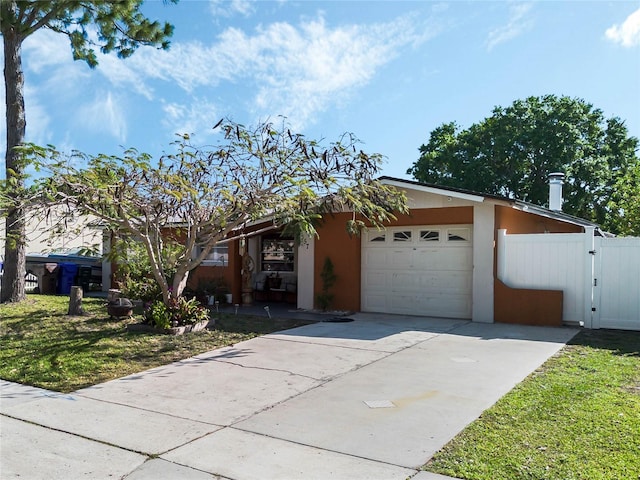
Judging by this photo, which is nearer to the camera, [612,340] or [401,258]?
[612,340]

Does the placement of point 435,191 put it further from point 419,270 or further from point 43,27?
point 43,27

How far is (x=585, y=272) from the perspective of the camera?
10062 mm

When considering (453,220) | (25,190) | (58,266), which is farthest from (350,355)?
(58,266)

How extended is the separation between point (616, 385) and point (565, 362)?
121 centimetres

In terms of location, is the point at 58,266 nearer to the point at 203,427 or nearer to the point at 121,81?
the point at 121,81

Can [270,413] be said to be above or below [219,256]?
below

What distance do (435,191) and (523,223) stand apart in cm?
309

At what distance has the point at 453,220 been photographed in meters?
11.6

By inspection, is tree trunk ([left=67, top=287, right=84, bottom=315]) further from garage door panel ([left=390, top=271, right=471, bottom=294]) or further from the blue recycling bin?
garage door panel ([left=390, top=271, right=471, bottom=294])

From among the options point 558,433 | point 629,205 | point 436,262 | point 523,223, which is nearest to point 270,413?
point 558,433

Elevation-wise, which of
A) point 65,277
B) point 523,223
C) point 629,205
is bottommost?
point 65,277

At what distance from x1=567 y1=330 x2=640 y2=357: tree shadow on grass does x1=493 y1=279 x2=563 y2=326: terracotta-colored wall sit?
762 mm

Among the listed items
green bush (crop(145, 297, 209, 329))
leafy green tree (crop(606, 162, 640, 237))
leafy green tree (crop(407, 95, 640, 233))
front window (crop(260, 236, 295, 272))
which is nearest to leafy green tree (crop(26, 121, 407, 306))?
green bush (crop(145, 297, 209, 329))

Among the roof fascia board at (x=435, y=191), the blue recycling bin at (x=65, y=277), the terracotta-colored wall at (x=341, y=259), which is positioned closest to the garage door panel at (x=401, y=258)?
the terracotta-colored wall at (x=341, y=259)
